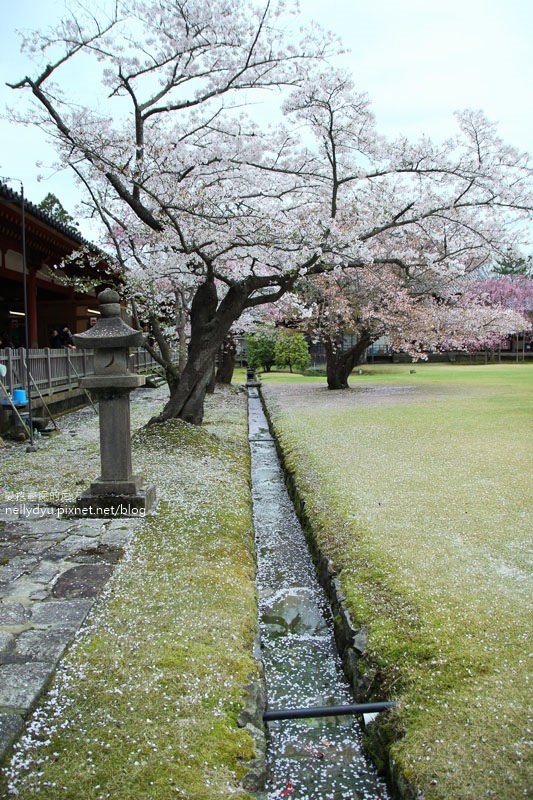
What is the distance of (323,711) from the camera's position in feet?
11.8

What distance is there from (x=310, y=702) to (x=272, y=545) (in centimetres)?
307

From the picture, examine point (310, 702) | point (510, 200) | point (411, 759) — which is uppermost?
point (510, 200)

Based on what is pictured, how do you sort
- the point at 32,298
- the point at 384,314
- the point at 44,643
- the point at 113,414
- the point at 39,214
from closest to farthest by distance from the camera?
the point at 44,643, the point at 113,414, the point at 39,214, the point at 32,298, the point at 384,314

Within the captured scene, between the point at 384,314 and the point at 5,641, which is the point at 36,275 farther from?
the point at 5,641

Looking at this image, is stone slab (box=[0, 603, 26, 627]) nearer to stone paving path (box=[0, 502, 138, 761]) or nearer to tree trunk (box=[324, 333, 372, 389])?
stone paving path (box=[0, 502, 138, 761])

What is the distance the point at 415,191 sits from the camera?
11.3m

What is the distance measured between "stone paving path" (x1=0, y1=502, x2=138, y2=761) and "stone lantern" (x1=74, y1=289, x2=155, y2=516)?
32cm

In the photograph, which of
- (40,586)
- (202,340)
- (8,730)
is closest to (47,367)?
(202,340)

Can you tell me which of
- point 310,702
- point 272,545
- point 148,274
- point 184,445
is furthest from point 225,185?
point 310,702

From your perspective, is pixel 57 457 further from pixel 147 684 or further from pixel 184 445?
pixel 147 684

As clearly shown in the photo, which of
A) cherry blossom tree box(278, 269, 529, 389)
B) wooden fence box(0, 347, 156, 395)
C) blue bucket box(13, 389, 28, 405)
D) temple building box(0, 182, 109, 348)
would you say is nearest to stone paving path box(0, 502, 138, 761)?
blue bucket box(13, 389, 28, 405)

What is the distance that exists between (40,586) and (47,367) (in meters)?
10.4

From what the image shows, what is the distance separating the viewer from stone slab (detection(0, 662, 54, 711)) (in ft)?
10.2

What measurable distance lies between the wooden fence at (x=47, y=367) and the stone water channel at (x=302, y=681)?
23.5ft
